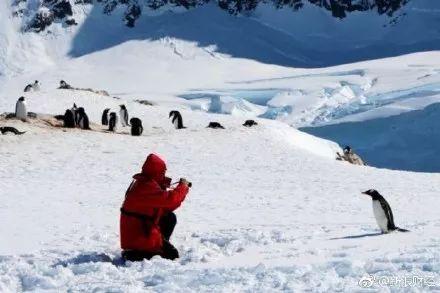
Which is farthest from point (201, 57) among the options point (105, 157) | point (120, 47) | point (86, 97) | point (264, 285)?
point (264, 285)

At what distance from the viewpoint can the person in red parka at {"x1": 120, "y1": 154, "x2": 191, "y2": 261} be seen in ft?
20.2

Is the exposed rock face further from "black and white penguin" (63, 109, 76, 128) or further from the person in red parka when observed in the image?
the person in red parka

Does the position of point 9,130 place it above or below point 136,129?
below

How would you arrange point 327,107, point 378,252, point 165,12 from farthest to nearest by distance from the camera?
1. point 165,12
2. point 327,107
3. point 378,252

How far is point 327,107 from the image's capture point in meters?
54.0

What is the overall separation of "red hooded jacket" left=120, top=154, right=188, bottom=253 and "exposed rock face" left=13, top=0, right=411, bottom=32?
246ft

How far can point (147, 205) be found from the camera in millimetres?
6176

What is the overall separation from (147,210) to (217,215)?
12.6 ft

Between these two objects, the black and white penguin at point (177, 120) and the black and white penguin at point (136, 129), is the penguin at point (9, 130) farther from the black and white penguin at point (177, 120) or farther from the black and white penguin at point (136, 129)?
the black and white penguin at point (177, 120)

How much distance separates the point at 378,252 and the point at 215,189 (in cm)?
733

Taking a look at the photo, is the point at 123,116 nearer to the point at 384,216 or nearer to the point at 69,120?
the point at 69,120

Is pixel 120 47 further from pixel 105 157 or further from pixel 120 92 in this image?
pixel 105 157

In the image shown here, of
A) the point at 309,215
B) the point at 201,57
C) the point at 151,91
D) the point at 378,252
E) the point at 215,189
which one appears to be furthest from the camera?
the point at 201,57

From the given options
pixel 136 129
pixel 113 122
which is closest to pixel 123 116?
pixel 113 122
